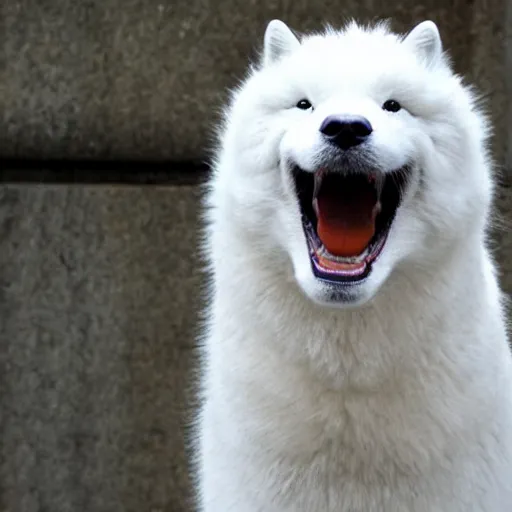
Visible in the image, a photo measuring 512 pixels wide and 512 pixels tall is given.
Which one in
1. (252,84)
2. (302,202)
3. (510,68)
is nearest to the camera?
(302,202)

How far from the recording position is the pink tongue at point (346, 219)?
2049 millimetres

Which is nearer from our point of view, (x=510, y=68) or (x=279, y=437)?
(x=279, y=437)

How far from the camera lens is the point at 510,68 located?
3.08m

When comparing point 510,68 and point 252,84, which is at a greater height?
point 510,68

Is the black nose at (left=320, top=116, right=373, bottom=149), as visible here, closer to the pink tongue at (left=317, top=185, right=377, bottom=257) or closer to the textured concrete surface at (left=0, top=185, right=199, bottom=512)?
the pink tongue at (left=317, top=185, right=377, bottom=257)

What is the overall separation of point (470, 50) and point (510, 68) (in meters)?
0.12

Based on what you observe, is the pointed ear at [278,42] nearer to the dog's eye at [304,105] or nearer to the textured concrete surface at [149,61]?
the dog's eye at [304,105]

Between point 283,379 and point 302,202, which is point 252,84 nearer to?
point 302,202

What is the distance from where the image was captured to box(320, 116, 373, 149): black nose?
1.96m

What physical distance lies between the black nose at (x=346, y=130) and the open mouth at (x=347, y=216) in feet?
0.24

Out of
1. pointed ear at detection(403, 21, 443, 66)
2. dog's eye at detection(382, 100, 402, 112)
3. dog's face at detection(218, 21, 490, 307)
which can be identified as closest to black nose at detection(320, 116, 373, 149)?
dog's face at detection(218, 21, 490, 307)

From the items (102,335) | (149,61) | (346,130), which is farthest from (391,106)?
(102,335)

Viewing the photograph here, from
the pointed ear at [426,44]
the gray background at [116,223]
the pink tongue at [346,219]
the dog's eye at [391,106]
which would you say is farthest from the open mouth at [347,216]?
the gray background at [116,223]

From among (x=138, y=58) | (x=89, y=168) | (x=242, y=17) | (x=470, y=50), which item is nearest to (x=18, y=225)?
(x=89, y=168)
